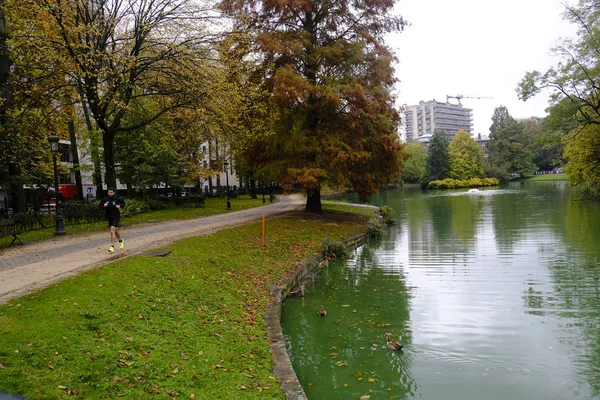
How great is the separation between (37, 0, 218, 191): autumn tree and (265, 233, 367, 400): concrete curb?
7937 mm

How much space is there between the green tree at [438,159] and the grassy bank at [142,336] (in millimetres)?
75815

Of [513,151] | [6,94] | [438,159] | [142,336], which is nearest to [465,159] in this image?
[438,159]

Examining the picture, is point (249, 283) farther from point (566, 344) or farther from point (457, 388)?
point (566, 344)

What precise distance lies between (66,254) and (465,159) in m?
79.8

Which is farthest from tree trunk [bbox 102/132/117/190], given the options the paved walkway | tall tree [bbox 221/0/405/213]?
tall tree [bbox 221/0/405/213]

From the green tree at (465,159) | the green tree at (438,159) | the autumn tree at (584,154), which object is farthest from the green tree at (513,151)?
the autumn tree at (584,154)

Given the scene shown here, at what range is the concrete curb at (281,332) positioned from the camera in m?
5.50

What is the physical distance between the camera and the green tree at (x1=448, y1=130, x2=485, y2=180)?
80000 millimetres

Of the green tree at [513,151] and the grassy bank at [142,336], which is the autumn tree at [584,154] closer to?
the grassy bank at [142,336]

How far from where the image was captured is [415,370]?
660cm

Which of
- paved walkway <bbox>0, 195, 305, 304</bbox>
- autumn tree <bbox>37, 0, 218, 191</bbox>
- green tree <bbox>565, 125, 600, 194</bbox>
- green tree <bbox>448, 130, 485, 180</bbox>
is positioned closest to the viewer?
paved walkway <bbox>0, 195, 305, 304</bbox>

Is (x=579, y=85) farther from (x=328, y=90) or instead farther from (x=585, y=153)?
(x=328, y=90)

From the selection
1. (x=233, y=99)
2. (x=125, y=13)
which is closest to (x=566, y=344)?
(x=233, y=99)

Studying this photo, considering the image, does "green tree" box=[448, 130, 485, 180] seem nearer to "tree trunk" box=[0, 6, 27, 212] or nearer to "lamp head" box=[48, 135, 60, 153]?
"tree trunk" box=[0, 6, 27, 212]
